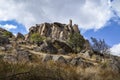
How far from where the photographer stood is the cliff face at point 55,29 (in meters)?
166

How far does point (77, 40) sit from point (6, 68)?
3390 inches

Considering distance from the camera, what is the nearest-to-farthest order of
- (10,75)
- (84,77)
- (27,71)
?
(10,75)
(27,71)
(84,77)

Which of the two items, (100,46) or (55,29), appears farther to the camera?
(55,29)

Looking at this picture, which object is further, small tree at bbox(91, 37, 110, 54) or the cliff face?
the cliff face

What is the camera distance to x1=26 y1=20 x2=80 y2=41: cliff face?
6521 inches

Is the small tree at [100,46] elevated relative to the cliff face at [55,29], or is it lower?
lower

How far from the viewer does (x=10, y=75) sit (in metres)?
9.75

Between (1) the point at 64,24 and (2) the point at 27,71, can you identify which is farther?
(1) the point at 64,24

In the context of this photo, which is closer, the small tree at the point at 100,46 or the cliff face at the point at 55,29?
the small tree at the point at 100,46

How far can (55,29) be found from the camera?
17075 centimetres

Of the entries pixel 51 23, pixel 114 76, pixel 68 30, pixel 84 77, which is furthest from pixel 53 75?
pixel 51 23

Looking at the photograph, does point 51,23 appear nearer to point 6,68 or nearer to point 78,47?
point 78,47

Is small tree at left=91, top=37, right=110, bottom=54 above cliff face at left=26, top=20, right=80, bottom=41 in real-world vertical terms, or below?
below

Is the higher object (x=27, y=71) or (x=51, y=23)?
(x=51, y=23)
